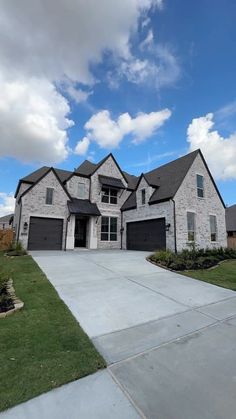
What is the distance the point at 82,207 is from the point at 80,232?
2881 millimetres

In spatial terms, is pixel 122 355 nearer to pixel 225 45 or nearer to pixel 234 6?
pixel 234 6

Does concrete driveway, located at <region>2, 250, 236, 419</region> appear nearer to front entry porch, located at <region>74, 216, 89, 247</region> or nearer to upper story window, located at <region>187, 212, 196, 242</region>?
upper story window, located at <region>187, 212, 196, 242</region>

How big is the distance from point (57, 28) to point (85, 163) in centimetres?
1744

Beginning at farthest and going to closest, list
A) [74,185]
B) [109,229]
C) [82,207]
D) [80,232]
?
[109,229]
[80,232]
[74,185]
[82,207]

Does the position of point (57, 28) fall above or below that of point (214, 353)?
above

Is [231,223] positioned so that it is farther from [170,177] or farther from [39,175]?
[39,175]

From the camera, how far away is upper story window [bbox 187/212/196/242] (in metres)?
16.3

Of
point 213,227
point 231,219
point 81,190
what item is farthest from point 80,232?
point 231,219

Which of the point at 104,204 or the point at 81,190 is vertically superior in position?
the point at 81,190

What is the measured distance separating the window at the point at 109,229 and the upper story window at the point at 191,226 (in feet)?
24.9

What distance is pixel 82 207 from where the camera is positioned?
19266 millimetres

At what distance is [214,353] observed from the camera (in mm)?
3291

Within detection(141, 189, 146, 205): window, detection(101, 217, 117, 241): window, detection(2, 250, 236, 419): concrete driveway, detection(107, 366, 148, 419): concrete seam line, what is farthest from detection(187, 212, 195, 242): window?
detection(107, 366, 148, 419): concrete seam line

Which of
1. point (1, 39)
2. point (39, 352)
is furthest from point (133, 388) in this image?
point (1, 39)
